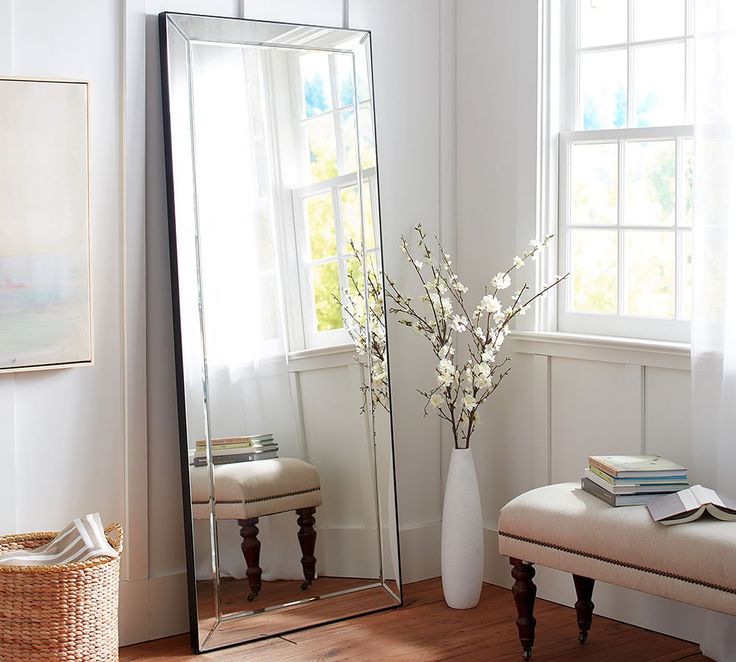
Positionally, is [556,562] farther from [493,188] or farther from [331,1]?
[331,1]

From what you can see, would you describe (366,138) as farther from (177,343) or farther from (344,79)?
(177,343)

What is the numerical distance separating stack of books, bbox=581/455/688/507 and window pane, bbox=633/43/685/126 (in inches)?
48.5

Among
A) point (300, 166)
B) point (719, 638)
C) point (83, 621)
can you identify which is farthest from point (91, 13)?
point (719, 638)

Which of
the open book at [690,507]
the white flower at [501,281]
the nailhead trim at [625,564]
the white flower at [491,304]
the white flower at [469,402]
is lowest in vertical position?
the nailhead trim at [625,564]

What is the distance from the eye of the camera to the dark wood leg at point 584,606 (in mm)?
3406

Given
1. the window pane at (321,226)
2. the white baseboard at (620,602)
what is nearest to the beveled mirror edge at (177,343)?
the window pane at (321,226)

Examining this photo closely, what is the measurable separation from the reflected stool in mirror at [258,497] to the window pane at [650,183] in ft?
4.96

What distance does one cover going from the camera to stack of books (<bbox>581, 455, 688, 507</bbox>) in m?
3.04

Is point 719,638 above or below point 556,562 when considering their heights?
below

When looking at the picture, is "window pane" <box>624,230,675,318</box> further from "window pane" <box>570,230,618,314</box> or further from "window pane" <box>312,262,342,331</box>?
"window pane" <box>312,262,342,331</box>

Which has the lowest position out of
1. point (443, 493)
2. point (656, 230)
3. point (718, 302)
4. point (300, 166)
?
point (443, 493)

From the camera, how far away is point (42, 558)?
2982mm

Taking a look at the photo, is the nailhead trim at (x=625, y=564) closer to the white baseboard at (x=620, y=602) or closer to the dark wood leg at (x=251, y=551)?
the white baseboard at (x=620, y=602)

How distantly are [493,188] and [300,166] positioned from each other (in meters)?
0.83
